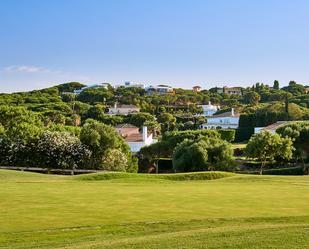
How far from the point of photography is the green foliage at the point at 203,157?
53.0 metres

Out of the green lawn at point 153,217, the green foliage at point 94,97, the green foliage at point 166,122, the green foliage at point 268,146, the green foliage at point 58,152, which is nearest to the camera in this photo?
the green lawn at point 153,217

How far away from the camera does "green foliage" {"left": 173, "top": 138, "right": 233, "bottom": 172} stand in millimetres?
53031

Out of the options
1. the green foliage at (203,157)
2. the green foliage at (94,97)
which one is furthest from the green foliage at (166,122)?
the green foliage at (203,157)

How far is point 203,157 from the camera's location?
173ft

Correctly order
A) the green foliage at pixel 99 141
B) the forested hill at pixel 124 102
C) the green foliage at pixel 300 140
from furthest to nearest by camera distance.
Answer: the forested hill at pixel 124 102 → the green foliage at pixel 300 140 → the green foliage at pixel 99 141

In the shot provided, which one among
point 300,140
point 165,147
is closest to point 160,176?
point 300,140

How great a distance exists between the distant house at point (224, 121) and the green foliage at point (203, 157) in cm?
8182

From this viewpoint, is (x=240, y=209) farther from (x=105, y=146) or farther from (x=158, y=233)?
(x=105, y=146)

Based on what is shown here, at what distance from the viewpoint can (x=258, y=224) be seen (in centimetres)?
1484

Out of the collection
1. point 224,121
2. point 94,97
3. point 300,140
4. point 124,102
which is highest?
point 94,97

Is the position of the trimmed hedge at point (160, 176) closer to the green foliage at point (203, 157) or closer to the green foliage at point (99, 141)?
the green foliage at point (99, 141)

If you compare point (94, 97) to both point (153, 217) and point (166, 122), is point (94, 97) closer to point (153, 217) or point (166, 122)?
point (166, 122)

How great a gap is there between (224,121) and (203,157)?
294ft

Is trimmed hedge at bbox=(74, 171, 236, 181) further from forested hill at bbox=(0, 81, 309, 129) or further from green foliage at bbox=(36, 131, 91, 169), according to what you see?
forested hill at bbox=(0, 81, 309, 129)
